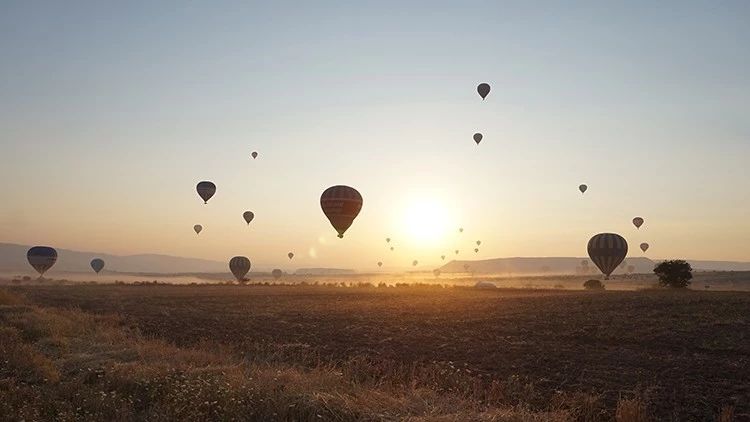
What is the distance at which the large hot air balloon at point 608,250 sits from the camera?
63344 millimetres

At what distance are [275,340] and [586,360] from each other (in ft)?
39.9

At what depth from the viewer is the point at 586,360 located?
20359mm

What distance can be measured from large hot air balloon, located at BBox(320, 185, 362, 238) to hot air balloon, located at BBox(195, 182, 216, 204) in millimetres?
24401

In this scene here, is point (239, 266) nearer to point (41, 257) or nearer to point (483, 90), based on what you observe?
point (41, 257)

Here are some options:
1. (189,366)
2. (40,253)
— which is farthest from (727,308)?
(40,253)

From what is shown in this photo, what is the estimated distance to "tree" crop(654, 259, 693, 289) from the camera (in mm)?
57531

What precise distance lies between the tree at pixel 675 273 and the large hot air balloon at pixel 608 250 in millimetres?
4710

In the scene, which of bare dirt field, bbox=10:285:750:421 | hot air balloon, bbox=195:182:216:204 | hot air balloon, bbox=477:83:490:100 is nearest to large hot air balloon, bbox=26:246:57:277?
hot air balloon, bbox=195:182:216:204

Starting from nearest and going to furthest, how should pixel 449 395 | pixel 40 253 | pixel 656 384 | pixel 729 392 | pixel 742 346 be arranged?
pixel 449 395 < pixel 729 392 < pixel 656 384 < pixel 742 346 < pixel 40 253

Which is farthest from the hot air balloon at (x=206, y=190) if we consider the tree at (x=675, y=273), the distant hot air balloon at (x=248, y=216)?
→ the tree at (x=675, y=273)

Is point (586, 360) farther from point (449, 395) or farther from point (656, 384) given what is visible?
point (449, 395)

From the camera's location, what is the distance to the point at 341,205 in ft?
194

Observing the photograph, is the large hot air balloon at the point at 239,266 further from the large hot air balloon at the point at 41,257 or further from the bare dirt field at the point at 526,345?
the bare dirt field at the point at 526,345

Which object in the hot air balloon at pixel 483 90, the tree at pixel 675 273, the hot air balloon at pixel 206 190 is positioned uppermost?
the hot air balloon at pixel 483 90
